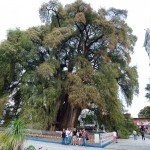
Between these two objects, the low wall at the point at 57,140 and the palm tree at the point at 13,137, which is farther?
the low wall at the point at 57,140

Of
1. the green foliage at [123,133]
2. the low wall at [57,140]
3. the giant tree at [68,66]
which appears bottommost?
the low wall at [57,140]

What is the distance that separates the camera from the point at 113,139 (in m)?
22.8

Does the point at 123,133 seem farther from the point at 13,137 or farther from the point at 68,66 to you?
the point at 13,137

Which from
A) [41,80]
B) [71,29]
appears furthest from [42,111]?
[71,29]

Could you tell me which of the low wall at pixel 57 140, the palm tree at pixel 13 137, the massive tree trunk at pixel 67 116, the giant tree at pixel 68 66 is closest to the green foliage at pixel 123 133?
the giant tree at pixel 68 66

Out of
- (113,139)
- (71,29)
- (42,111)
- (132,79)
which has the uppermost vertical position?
(71,29)

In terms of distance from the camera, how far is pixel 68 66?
28.9 metres

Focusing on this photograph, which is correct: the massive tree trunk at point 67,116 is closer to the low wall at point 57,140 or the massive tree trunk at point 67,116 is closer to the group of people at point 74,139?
the low wall at point 57,140

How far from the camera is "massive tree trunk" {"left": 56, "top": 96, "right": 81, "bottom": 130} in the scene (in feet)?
89.9

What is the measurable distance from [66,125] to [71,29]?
431 inches

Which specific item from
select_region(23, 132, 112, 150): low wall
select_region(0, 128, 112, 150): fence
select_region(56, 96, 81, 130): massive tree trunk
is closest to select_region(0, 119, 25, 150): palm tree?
select_region(23, 132, 112, 150): low wall

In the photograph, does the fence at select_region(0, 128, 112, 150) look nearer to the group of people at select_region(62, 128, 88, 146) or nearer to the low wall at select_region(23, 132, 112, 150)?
the low wall at select_region(23, 132, 112, 150)

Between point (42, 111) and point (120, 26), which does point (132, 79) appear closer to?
point (120, 26)

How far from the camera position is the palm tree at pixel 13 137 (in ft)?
30.0
